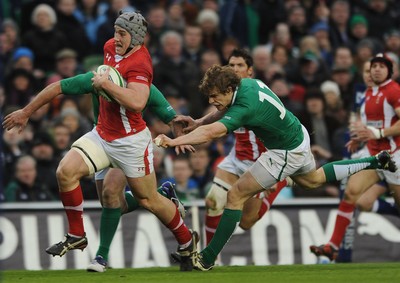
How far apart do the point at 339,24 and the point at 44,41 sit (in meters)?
5.10

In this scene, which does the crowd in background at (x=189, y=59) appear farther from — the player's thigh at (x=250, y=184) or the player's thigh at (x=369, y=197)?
the player's thigh at (x=250, y=184)

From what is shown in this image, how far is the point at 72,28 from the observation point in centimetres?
1997

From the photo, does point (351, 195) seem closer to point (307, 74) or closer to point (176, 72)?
point (176, 72)

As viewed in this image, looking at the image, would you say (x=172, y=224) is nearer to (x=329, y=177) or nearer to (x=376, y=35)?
(x=329, y=177)

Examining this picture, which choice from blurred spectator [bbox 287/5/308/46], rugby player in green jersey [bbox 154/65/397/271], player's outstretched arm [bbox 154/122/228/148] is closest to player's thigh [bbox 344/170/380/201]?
rugby player in green jersey [bbox 154/65/397/271]

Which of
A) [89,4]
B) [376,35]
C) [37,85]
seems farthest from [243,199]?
[376,35]

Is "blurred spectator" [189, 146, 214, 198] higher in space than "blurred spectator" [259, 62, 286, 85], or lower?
lower

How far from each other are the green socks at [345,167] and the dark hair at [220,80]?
1626 mm

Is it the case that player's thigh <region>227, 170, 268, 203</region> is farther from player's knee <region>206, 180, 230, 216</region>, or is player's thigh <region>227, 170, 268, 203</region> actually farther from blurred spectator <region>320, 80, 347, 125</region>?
blurred spectator <region>320, 80, 347, 125</region>

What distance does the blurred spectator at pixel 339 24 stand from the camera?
2181cm

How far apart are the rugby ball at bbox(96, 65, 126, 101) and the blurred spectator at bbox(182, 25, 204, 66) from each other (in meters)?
7.30

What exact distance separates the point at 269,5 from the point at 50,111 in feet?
15.0

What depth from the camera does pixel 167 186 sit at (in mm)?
13695

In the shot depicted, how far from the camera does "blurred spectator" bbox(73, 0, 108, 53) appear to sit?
2008cm
